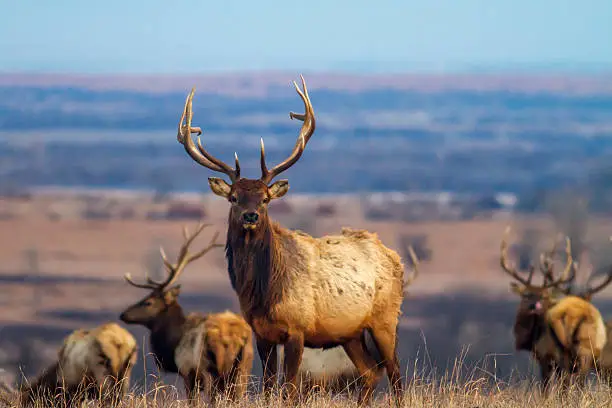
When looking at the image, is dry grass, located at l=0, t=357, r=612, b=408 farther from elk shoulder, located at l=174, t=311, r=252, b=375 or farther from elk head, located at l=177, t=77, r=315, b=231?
elk shoulder, located at l=174, t=311, r=252, b=375

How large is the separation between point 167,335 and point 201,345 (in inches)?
58.1

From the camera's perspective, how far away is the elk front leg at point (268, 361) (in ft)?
36.2

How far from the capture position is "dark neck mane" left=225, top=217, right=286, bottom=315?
11.1m

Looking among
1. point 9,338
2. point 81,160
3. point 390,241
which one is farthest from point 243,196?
point 81,160

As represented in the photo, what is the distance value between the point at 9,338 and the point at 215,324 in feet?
141

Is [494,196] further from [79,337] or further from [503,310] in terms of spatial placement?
[79,337]

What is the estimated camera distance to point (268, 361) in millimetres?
11102

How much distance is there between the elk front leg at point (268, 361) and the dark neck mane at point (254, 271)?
24 centimetres

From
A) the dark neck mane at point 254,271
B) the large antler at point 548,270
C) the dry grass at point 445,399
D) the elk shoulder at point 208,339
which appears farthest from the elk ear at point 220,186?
the large antler at point 548,270

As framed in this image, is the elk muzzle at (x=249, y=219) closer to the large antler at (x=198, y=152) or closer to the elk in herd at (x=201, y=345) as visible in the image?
the large antler at (x=198, y=152)

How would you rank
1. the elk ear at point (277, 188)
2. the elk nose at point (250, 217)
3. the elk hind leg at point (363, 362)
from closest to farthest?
1. the elk nose at point (250, 217)
2. the elk ear at point (277, 188)
3. the elk hind leg at point (363, 362)

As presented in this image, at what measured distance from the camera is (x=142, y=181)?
356 feet

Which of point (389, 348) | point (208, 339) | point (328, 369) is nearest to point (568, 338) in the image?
→ point (328, 369)

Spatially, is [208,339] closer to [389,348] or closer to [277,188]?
[389,348]
